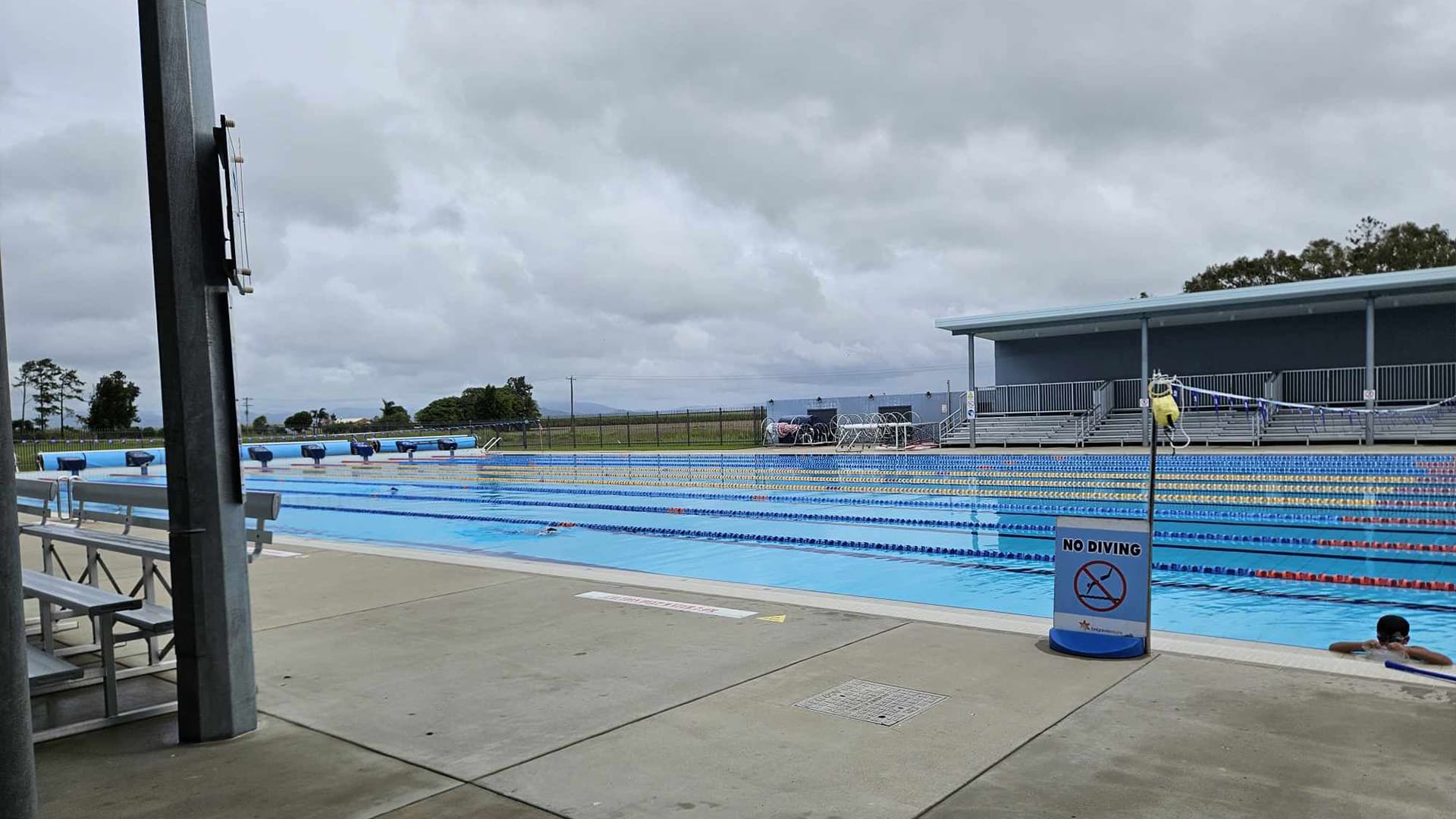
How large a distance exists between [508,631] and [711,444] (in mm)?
33976

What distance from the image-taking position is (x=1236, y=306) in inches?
1035

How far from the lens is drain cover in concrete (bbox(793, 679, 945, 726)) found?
161 inches

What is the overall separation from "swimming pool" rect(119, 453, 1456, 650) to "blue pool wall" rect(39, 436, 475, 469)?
11123 millimetres

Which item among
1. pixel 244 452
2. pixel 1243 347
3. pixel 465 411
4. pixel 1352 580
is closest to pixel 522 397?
pixel 465 411

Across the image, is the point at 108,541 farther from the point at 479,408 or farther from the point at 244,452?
the point at 479,408

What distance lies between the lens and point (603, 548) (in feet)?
38.7

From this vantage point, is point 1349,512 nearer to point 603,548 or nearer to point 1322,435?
point 603,548

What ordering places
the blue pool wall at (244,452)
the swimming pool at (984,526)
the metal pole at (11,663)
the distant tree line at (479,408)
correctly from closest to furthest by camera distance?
the metal pole at (11,663) → the swimming pool at (984,526) → the blue pool wall at (244,452) → the distant tree line at (479,408)

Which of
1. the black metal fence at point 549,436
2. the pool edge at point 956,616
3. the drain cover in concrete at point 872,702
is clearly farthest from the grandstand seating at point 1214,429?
the drain cover in concrete at point 872,702

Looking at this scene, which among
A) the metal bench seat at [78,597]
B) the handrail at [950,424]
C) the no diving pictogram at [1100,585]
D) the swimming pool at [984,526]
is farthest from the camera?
the handrail at [950,424]

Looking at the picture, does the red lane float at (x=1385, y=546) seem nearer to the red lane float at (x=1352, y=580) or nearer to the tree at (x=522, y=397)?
the red lane float at (x=1352, y=580)

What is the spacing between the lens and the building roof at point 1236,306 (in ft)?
77.3

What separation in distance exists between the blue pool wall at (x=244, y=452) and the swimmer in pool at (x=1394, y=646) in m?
25.4

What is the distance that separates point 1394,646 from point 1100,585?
1550mm
